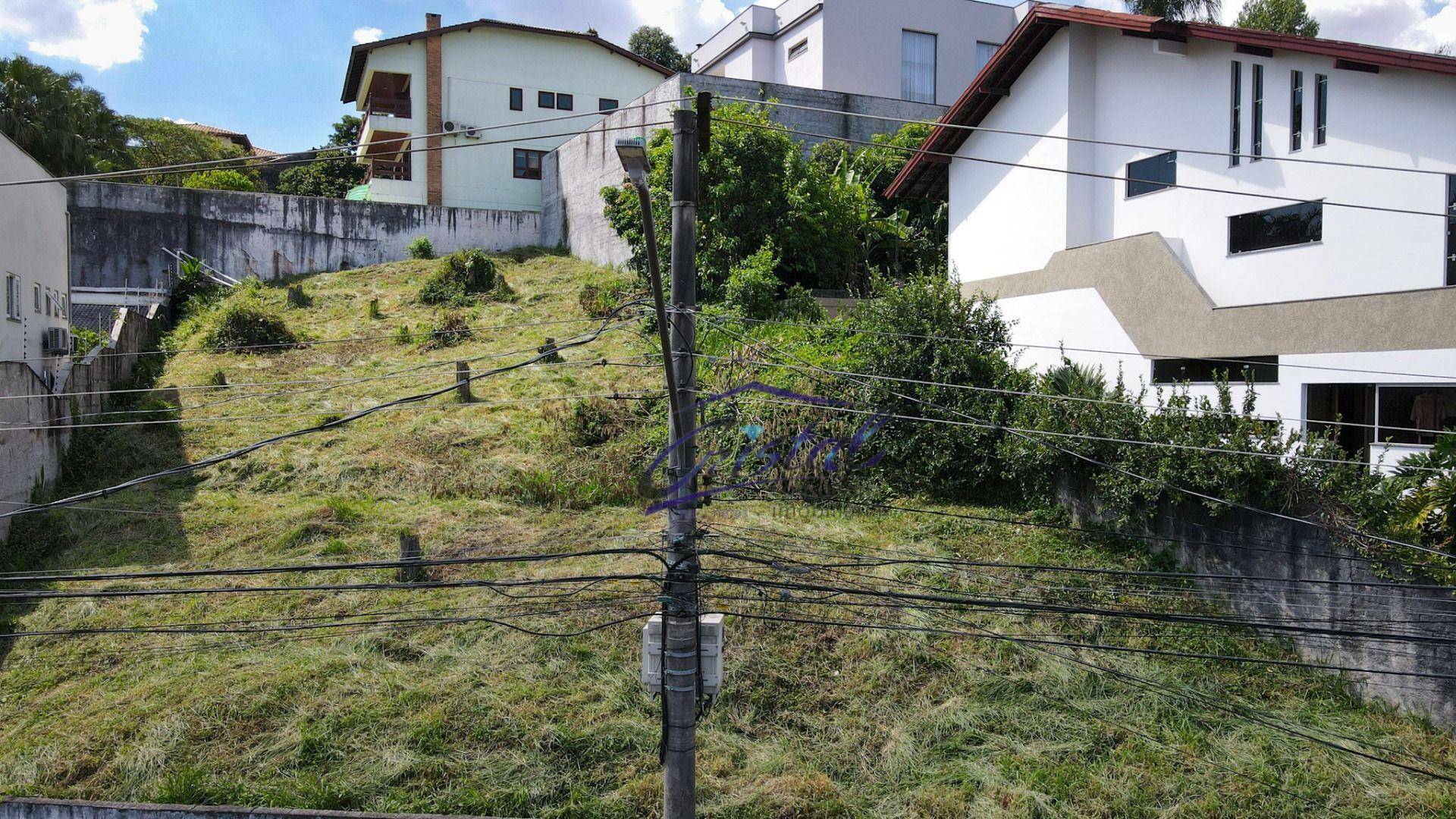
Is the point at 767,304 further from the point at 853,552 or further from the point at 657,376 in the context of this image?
the point at 853,552

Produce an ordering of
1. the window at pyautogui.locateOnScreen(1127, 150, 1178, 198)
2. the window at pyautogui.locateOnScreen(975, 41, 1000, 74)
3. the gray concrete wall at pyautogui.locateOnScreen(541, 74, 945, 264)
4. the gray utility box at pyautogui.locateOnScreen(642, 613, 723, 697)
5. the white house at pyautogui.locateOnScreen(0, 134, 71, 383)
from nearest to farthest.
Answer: the gray utility box at pyautogui.locateOnScreen(642, 613, 723, 697)
the window at pyautogui.locateOnScreen(1127, 150, 1178, 198)
the white house at pyautogui.locateOnScreen(0, 134, 71, 383)
the gray concrete wall at pyautogui.locateOnScreen(541, 74, 945, 264)
the window at pyautogui.locateOnScreen(975, 41, 1000, 74)

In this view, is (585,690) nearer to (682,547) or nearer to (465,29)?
(682,547)

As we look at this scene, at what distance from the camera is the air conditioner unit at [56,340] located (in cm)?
1833

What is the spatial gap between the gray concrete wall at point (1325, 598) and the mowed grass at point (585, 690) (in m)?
0.41

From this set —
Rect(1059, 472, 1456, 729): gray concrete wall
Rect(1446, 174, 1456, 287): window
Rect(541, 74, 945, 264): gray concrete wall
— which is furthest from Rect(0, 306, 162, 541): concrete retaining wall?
Rect(1446, 174, 1456, 287): window

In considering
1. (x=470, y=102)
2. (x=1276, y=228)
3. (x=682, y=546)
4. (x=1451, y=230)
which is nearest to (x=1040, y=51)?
(x=1276, y=228)

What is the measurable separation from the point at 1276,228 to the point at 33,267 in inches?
833

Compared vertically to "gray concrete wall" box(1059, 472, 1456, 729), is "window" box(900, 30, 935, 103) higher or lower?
higher

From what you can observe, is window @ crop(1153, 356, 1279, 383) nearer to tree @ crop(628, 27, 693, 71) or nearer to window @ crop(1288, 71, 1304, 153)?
window @ crop(1288, 71, 1304, 153)

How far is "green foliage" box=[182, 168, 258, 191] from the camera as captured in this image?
1385 inches

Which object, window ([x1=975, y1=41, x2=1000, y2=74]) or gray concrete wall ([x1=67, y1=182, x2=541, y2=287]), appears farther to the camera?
window ([x1=975, y1=41, x2=1000, y2=74])

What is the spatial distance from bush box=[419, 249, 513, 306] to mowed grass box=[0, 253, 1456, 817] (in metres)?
10.6

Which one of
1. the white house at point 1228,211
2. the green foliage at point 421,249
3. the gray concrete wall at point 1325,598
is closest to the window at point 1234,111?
the white house at point 1228,211

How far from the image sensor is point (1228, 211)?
14.5 m
